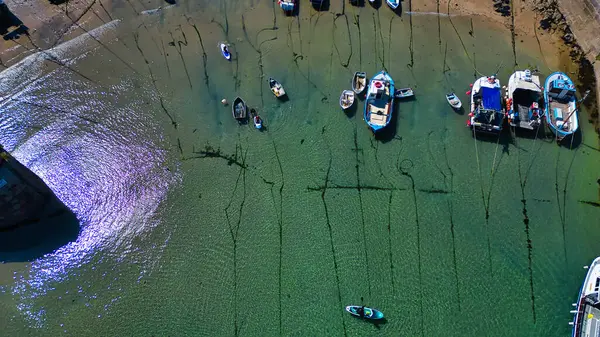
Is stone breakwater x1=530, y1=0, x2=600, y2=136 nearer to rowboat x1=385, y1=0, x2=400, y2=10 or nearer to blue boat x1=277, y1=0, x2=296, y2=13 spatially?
rowboat x1=385, y1=0, x2=400, y2=10

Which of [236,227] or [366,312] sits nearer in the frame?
[366,312]

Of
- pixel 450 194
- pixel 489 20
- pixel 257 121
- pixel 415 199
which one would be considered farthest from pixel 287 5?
pixel 450 194

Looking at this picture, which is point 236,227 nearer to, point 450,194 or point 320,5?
point 450,194

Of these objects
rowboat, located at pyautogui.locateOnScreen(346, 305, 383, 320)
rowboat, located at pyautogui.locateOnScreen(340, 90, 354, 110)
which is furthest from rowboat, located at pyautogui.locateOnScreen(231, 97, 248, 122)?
rowboat, located at pyautogui.locateOnScreen(346, 305, 383, 320)

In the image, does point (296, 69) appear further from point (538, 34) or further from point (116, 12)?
point (538, 34)

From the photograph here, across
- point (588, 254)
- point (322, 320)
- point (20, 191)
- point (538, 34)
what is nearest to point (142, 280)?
point (20, 191)

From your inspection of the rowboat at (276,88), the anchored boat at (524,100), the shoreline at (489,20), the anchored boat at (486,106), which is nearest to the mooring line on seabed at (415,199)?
the anchored boat at (486,106)
